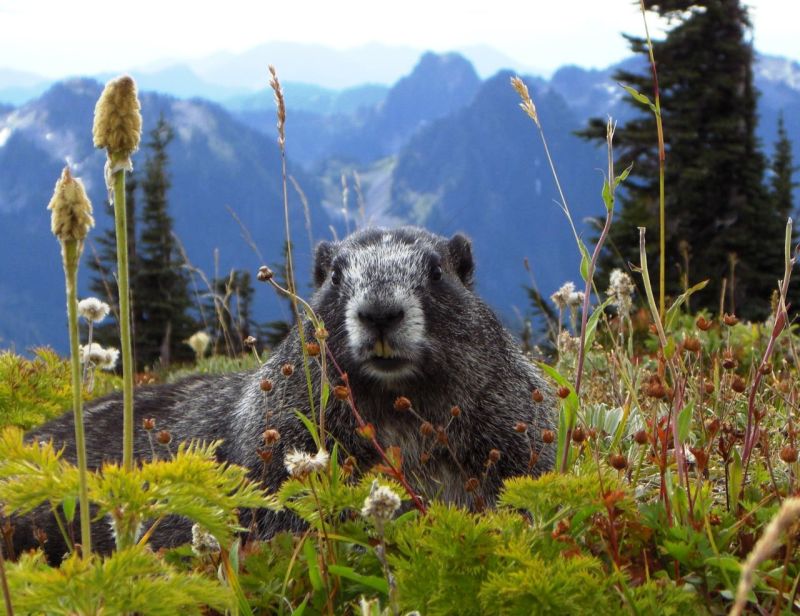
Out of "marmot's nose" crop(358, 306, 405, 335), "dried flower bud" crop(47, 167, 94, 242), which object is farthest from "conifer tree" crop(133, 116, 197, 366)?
"dried flower bud" crop(47, 167, 94, 242)

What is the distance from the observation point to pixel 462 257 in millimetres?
5527

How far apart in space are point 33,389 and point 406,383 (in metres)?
3.17

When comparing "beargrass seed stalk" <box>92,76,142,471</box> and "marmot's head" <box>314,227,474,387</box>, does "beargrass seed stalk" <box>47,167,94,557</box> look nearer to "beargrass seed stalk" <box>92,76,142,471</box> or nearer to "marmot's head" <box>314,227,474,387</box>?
"beargrass seed stalk" <box>92,76,142,471</box>

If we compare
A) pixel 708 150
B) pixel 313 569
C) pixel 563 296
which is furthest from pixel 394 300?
pixel 708 150

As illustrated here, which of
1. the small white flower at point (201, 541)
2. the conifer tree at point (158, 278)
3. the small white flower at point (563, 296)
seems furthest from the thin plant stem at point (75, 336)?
the conifer tree at point (158, 278)

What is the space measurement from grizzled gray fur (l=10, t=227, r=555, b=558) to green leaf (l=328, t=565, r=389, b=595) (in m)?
1.58

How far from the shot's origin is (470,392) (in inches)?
183

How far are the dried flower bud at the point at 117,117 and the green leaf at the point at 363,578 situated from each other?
1.34 m

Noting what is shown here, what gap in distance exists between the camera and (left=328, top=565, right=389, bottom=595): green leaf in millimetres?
2371

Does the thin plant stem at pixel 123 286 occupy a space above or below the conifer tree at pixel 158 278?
above

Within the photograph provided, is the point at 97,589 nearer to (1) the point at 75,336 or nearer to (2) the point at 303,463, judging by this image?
(1) the point at 75,336

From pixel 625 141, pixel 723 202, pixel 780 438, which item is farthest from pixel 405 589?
pixel 723 202

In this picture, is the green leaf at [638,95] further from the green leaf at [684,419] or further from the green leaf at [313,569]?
the green leaf at [313,569]

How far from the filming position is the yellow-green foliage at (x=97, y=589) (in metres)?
1.77
